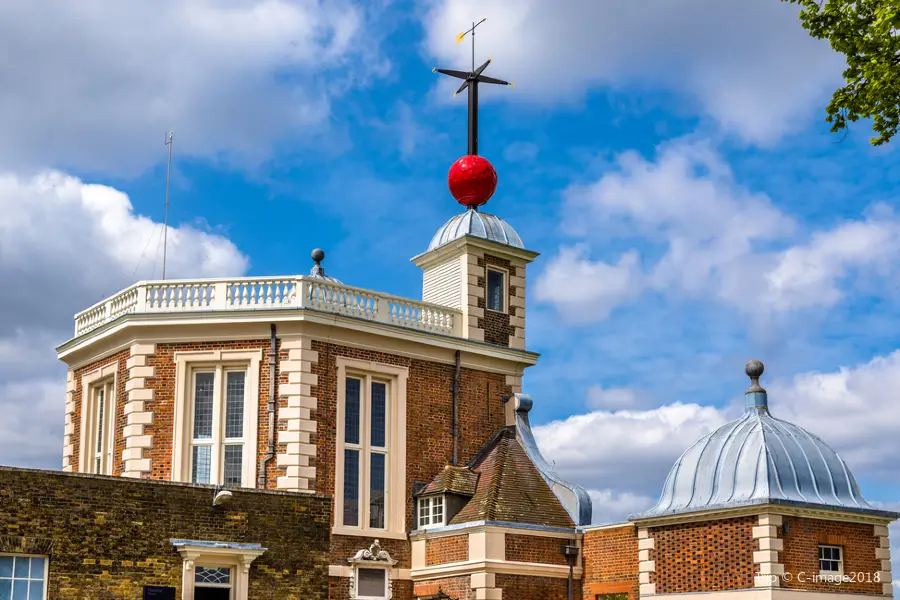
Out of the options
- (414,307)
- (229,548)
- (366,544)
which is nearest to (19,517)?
(229,548)

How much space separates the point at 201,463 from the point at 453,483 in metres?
5.76

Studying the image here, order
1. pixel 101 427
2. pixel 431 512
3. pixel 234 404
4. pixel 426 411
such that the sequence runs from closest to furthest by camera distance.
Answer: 1. pixel 234 404
2. pixel 431 512
3. pixel 426 411
4. pixel 101 427

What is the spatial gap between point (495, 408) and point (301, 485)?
6.32 m

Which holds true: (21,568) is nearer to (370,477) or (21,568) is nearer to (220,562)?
(220,562)

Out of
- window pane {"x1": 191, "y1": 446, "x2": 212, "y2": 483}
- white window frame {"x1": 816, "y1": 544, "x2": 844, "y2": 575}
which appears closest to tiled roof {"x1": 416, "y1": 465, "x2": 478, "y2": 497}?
window pane {"x1": 191, "y1": 446, "x2": 212, "y2": 483}

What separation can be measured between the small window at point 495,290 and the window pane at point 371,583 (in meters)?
7.77

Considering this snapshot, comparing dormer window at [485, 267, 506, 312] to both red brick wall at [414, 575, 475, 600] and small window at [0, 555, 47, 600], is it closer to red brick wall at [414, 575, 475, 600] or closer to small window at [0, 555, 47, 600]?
red brick wall at [414, 575, 475, 600]

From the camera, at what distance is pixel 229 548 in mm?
23547

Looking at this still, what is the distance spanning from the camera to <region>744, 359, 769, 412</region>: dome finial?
26.2 m

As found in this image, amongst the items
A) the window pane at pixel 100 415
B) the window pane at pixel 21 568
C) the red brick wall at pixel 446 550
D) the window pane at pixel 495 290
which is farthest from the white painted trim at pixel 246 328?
the window pane at pixel 21 568

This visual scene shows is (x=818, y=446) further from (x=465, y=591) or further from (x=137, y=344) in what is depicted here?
(x=137, y=344)

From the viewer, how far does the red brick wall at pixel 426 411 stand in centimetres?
2722

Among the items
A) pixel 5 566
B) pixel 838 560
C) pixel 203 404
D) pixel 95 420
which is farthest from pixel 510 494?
pixel 5 566

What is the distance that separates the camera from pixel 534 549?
26.6m
